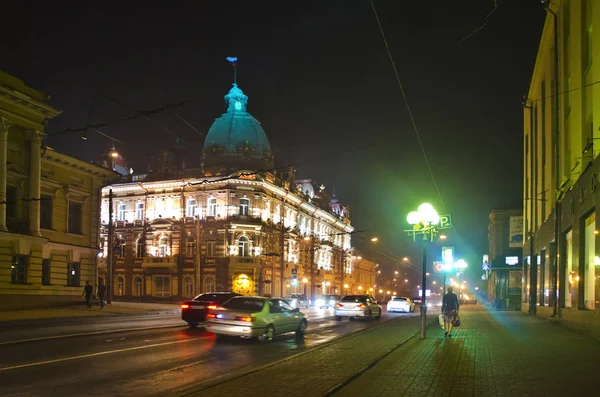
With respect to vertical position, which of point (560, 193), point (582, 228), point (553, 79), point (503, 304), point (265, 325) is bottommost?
point (503, 304)

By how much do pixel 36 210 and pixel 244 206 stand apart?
30.6m

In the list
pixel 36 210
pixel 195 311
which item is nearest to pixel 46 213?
pixel 36 210

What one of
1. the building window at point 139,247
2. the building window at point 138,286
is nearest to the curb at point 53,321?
the building window at point 138,286

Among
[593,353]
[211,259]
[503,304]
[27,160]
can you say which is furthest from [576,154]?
[211,259]

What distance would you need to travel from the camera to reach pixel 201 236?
63.0 meters

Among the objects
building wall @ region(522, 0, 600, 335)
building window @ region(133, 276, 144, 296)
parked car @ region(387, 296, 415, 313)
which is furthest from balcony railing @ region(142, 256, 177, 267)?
building wall @ region(522, 0, 600, 335)

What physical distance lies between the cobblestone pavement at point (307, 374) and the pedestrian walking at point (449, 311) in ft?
11.8

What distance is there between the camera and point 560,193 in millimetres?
25938

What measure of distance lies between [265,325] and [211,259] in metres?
46.2

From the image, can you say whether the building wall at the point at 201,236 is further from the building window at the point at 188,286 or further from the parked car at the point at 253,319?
the parked car at the point at 253,319

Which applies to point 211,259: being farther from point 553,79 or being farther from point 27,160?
point 553,79

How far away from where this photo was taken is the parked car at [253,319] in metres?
17.3

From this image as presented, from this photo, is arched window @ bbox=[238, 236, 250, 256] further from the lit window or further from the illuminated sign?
the illuminated sign

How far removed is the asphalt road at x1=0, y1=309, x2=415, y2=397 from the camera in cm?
954
